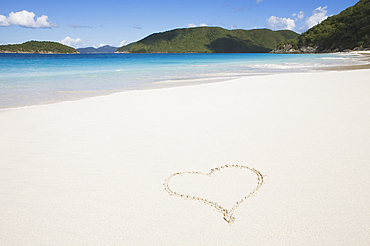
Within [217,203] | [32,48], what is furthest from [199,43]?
[217,203]

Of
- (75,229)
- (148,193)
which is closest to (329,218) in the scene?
(148,193)

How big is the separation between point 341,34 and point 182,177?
121221 millimetres

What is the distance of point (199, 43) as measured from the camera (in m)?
176

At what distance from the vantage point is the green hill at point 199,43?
170625 mm

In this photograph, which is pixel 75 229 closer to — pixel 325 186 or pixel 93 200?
pixel 93 200

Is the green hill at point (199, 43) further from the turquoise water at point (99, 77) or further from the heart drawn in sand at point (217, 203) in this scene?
the heart drawn in sand at point (217, 203)

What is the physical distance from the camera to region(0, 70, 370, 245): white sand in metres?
1.91

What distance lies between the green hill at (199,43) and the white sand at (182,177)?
170 meters

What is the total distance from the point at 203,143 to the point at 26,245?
8.11ft

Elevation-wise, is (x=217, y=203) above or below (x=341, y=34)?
below

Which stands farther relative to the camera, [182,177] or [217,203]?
[182,177]

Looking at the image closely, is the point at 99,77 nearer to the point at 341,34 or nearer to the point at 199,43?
the point at 341,34

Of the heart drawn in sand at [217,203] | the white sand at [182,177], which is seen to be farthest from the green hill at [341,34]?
the heart drawn in sand at [217,203]

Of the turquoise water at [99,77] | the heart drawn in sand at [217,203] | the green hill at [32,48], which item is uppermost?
the green hill at [32,48]
